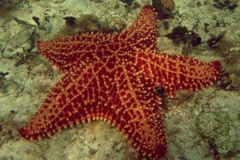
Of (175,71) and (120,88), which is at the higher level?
(175,71)

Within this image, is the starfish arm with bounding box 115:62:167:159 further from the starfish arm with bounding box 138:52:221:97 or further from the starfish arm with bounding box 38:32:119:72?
the starfish arm with bounding box 38:32:119:72

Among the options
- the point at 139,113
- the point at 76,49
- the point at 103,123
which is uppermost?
the point at 76,49

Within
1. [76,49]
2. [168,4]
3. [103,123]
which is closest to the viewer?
[103,123]

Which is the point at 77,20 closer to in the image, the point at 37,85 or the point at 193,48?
the point at 37,85

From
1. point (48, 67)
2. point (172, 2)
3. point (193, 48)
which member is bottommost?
point (48, 67)

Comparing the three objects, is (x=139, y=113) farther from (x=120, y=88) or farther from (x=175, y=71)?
(x=175, y=71)

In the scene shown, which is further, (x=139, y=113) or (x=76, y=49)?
(x=76, y=49)

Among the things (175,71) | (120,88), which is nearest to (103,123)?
(120,88)

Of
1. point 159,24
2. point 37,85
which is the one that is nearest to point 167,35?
point 159,24
